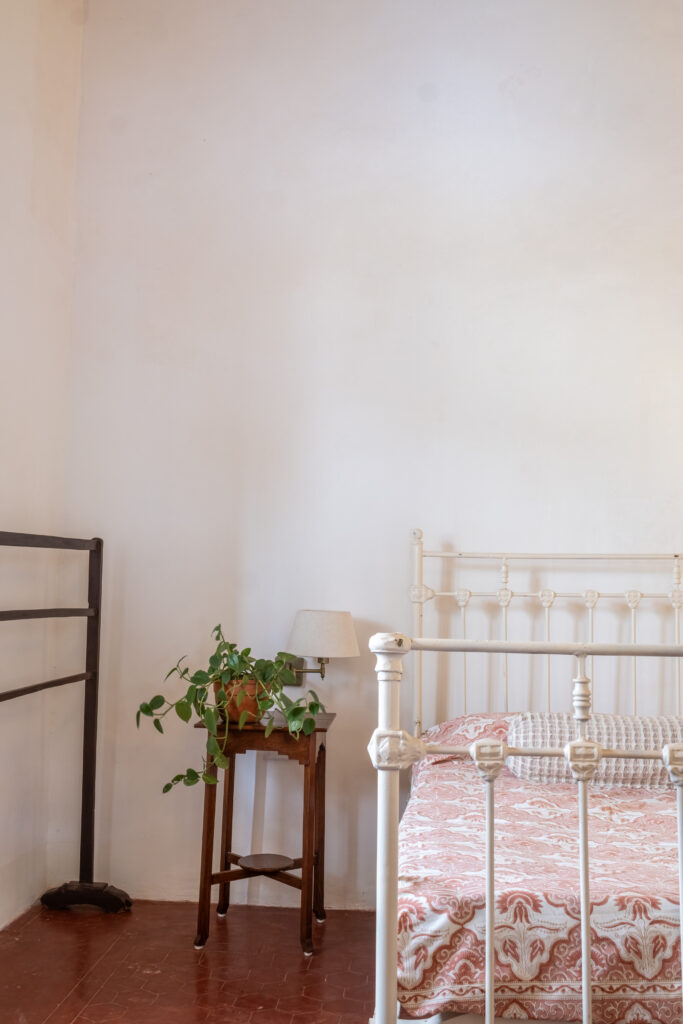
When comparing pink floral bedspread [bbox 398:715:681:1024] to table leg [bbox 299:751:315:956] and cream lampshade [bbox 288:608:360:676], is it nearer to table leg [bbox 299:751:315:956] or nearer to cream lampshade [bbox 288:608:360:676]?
table leg [bbox 299:751:315:956]

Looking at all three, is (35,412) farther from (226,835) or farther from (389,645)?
(389,645)

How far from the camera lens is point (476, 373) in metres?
3.15

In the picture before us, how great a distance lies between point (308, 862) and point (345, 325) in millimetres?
1875

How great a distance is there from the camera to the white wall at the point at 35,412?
111 inches

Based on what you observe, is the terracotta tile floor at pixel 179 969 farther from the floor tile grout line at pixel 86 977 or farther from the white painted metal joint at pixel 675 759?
the white painted metal joint at pixel 675 759

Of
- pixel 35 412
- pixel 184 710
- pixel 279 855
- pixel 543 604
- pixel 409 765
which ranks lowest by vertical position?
pixel 279 855


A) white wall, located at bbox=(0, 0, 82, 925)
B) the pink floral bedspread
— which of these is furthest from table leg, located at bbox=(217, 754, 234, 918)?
the pink floral bedspread

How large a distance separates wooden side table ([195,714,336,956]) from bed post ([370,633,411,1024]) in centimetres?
130

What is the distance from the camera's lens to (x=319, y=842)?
9.45 feet

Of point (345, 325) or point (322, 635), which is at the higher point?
point (345, 325)

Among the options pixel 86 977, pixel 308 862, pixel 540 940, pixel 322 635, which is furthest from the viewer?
pixel 322 635

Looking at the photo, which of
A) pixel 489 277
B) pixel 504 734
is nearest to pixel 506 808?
pixel 504 734

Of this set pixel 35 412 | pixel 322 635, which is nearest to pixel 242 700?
pixel 322 635

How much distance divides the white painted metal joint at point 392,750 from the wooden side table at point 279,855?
1.34 meters
